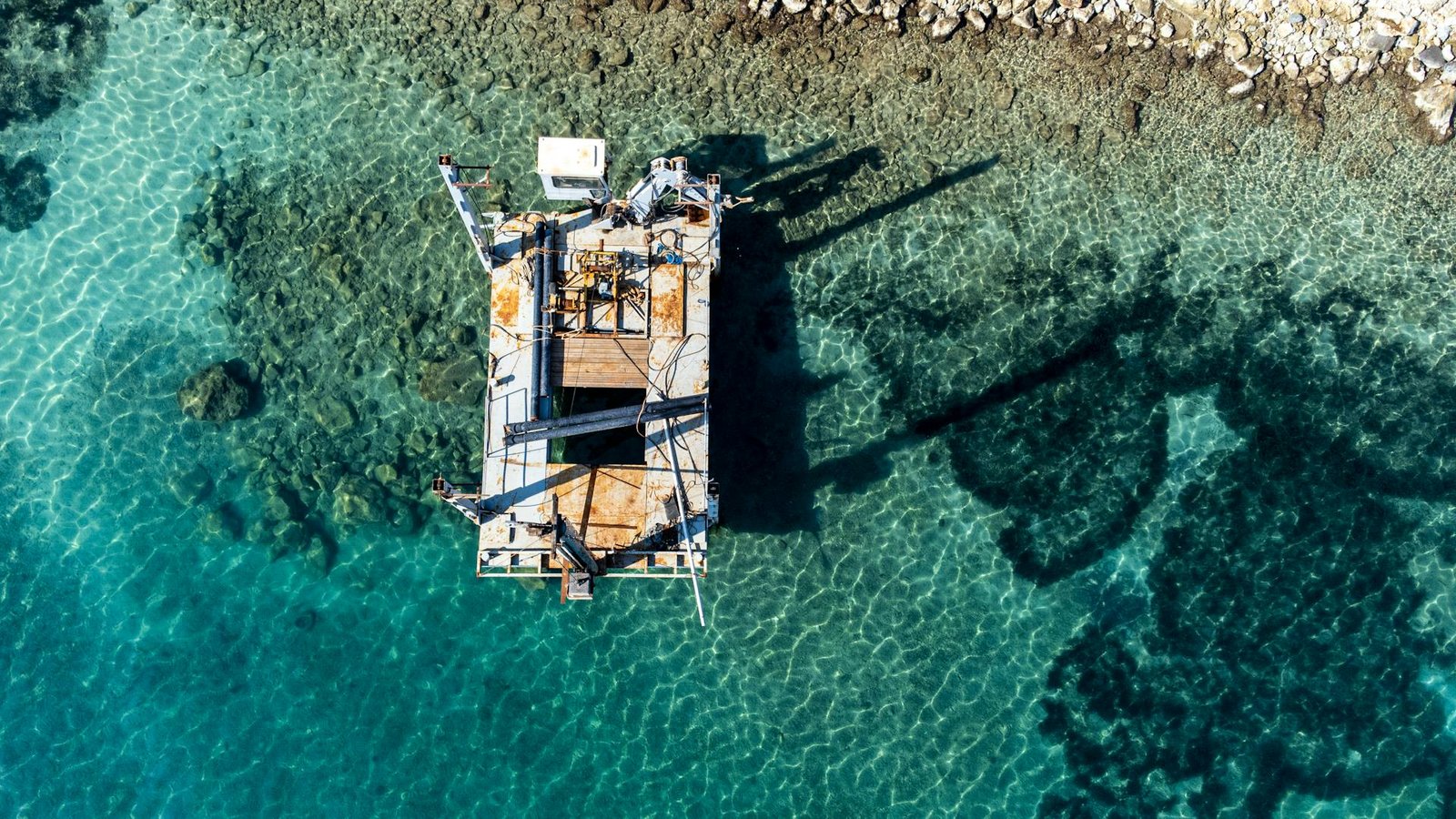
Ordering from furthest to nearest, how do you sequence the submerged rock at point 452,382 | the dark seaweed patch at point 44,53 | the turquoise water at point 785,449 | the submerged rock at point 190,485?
the dark seaweed patch at point 44,53, the submerged rock at point 452,382, the submerged rock at point 190,485, the turquoise water at point 785,449

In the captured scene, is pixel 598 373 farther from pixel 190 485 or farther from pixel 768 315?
pixel 190 485

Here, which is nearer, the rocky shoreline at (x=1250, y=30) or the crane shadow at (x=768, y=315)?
the crane shadow at (x=768, y=315)

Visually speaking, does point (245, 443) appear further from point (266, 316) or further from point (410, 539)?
point (410, 539)

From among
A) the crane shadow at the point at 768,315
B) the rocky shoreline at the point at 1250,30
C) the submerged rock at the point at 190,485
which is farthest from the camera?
the rocky shoreline at the point at 1250,30

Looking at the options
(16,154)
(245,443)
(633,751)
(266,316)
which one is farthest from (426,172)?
(633,751)

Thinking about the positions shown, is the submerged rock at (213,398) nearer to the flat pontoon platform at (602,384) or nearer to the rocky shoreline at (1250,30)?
the flat pontoon platform at (602,384)

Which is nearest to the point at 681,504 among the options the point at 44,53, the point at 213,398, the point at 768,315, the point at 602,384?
the point at 602,384

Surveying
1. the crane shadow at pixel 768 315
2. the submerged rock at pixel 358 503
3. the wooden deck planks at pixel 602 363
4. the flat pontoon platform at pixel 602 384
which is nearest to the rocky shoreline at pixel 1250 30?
the crane shadow at pixel 768 315
